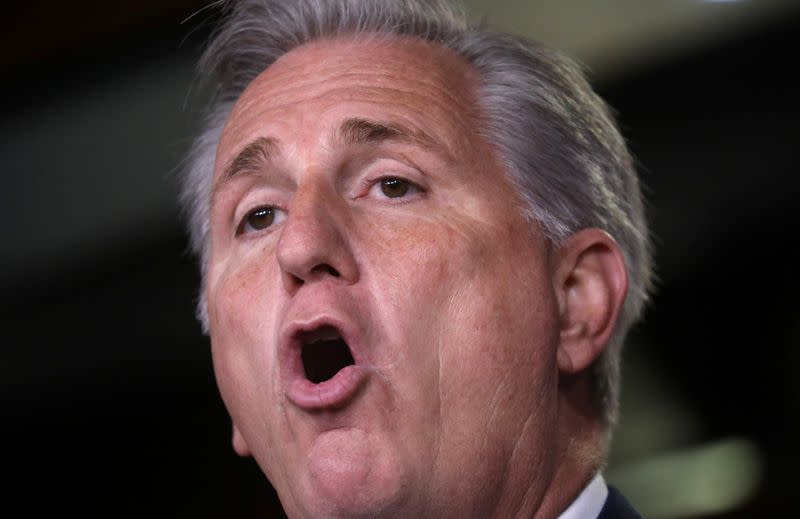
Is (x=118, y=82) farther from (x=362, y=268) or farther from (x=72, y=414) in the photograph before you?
(x=362, y=268)

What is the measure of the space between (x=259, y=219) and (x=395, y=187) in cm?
25

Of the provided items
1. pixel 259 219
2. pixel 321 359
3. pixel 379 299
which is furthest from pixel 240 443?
pixel 379 299

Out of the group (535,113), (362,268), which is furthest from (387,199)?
(535,113)

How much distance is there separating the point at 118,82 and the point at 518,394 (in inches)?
69.4

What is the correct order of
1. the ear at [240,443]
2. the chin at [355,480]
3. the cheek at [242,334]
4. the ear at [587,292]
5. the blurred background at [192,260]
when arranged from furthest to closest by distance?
the blurred background at [192,260]
the ear at [240,443]
the ear at [587,292]
the cheek at [242,334]
the chin at [355,480]

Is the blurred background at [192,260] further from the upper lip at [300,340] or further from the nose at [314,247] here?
the upper lip at [300,340]

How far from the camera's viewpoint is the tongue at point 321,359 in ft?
6.23

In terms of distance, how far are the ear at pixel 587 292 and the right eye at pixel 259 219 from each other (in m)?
0.44

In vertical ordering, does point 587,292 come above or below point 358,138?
below

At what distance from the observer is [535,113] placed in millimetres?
2033

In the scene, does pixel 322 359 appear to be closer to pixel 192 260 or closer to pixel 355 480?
pixel 355 480

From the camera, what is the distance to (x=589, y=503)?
189 cm

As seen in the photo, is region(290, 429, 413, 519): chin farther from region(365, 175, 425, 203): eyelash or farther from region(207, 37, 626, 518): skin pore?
region(365, 175, 425, 203): eyelash

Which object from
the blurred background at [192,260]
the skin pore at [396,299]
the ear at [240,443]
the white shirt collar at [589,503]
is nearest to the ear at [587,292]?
the skin pore at [396,299]
